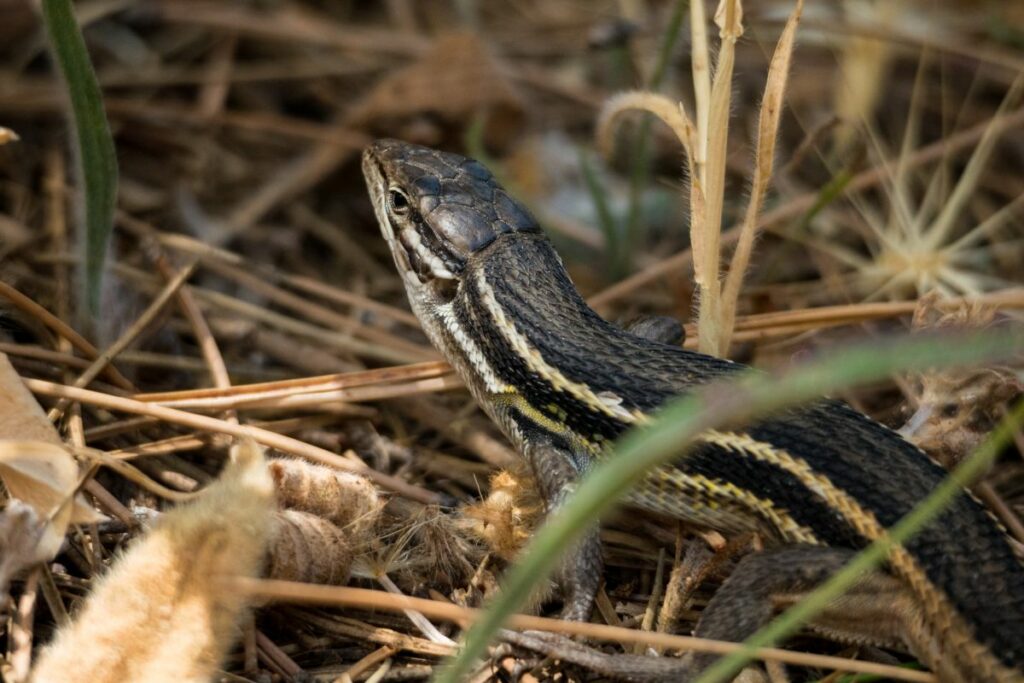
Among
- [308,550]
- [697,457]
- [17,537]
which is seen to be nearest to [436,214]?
[697,457]

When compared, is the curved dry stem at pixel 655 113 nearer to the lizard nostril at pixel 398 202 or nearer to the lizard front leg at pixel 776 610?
the lizard nostril at pixel 398 202

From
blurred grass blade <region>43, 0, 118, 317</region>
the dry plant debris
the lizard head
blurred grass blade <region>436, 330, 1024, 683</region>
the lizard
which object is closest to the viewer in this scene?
blurred grass blade <region>436, 330, 1024, 683</region>

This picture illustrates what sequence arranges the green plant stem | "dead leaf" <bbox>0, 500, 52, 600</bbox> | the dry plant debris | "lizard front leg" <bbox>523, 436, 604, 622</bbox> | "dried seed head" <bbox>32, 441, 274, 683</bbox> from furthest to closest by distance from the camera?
the green plant stem → "lizard front leg" <bbox>523, 436, 604, 622</bbox> → the dry plant debris → "dead leaf" <bbox>0, 500, 52, 600</bbox> → "dried seed head" <bbox>32, 441, 274, 683</bbox>

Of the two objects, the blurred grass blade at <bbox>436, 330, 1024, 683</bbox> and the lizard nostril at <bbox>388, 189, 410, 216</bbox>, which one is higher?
the lizard nostril at <bbox>388, 189, 410, 216</bbox>

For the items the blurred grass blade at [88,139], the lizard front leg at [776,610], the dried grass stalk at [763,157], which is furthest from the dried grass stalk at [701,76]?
the blurred grass blade at [88,139]

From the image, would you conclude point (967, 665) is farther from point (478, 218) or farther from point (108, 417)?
point (108, 417)

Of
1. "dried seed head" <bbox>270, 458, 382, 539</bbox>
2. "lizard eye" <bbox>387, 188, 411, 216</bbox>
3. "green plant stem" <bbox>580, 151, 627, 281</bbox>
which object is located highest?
"green plant stem" <bbox>580, 151, 627, 281</bbox>

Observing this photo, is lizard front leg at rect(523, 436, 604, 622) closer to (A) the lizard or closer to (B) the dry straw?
(A) the lizard

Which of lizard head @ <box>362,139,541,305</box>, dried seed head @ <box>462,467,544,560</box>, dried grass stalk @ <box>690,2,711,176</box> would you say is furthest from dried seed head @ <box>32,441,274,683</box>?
dried grass stalk @ <box>690,2,711,176</box>

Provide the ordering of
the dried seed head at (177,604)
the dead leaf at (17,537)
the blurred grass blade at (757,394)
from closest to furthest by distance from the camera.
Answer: the blurred grass blade at (757,394) → the dried seed head at (177,604) → the dead leaf at (17,537)
